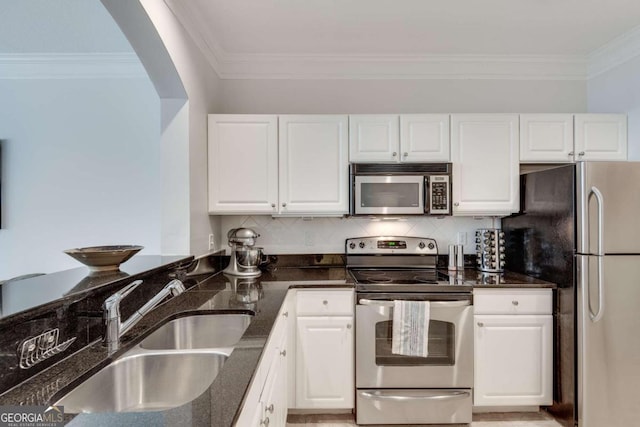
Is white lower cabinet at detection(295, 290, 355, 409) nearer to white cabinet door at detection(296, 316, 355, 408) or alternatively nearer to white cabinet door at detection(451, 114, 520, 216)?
white cabinet door at detection(296, 316, 355, 408)

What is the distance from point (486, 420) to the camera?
2141 mm

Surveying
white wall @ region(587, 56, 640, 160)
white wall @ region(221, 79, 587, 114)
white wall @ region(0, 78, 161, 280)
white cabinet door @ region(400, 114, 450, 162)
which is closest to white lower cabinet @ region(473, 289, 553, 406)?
white cabinet door @ region(400, 114, 450, 162)

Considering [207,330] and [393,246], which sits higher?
[393,246]

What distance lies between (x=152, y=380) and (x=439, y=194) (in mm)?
2027

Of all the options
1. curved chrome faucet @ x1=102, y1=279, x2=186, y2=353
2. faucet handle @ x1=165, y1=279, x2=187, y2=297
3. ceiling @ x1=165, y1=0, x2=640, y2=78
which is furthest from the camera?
ceiling @ x1=165, y1=0, x2=640, y2=78

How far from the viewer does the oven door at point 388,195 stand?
2.34 m

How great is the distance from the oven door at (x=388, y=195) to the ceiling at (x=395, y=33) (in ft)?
3.26

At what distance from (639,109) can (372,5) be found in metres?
2.08

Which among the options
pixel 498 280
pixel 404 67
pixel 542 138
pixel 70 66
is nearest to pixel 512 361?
pixel 498 280

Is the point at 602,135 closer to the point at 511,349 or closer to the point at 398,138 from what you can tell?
the point at 398,138

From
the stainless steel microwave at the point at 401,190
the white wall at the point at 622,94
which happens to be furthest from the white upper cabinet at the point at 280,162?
the white wall at the point at 622,94

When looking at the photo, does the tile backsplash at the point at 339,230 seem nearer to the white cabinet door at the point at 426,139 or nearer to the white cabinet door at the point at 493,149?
the white cabinet door at the point at 493,149

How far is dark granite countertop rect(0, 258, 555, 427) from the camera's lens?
71 centimetres

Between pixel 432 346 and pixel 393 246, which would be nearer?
pixel 432 346
